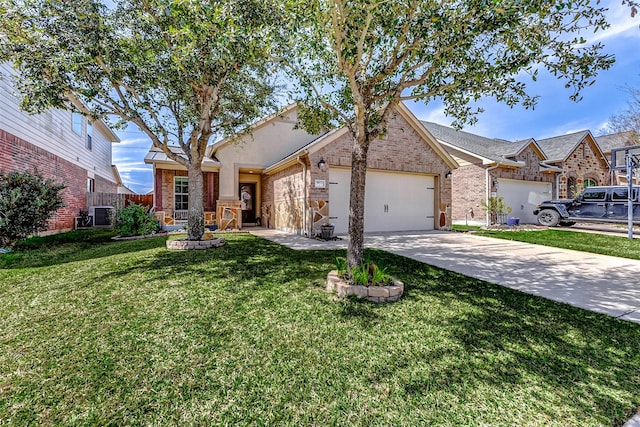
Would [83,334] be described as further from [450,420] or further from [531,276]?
[531,276]

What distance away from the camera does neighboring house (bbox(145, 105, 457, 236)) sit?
31.9 ft

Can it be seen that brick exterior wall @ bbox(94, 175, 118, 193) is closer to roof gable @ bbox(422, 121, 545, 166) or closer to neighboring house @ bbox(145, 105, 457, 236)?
neighboring house @ bbox(145, 105, 457, 236)

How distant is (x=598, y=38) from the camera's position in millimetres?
4297

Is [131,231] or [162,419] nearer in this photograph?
[162,419]

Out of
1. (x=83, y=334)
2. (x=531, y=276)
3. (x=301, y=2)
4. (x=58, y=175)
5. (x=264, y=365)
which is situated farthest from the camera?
(x=58, y=175)

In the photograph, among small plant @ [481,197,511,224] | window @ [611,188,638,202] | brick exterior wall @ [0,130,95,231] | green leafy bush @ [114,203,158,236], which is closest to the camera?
brick exterior wall @ [0,130,95,231]

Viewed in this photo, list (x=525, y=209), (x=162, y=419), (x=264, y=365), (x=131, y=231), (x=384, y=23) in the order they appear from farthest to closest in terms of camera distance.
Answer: (x=525, y=209) → (x=131, y=231) → (x=384, y=23) → (x=264, y=365) → (x=162, y=419)

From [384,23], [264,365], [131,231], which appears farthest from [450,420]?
[131,231]

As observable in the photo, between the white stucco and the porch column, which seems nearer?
the porch column

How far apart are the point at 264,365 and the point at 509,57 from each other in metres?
5.57

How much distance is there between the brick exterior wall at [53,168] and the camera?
811 centimetres

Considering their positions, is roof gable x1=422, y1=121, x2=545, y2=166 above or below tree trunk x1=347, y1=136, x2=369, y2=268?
above

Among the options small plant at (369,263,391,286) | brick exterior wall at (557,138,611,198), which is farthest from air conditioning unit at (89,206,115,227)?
brick exterior wall at (557,138,611,198)

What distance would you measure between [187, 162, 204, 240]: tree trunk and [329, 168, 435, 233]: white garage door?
4387mm
